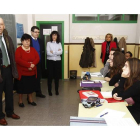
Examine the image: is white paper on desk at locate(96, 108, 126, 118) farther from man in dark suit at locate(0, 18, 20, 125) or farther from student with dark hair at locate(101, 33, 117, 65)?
student with dark hair at locate(101, 33, 117, 65)

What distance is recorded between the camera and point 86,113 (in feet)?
5.11

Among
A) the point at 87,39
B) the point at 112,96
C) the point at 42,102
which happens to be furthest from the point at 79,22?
the point at 112,96

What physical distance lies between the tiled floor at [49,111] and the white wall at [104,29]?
2.46 meters

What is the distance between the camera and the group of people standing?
2.46 meters

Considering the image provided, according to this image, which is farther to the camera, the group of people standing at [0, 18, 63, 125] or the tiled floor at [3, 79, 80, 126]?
the tiled floor at [3, 79, 80, 126]

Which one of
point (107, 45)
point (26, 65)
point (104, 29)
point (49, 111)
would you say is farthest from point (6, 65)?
point (104, 29)

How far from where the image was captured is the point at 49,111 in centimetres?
320

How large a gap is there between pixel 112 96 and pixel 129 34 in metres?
4.34

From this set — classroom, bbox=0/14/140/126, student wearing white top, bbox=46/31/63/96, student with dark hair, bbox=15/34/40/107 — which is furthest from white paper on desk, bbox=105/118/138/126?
student wearing white top, bbox=46/31/63/96

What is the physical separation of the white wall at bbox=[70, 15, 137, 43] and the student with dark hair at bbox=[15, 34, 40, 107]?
292 centimetres

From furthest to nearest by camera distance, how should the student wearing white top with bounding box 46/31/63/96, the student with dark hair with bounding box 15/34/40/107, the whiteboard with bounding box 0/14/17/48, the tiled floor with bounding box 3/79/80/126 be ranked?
the student wearing white top with bounding box 46/31/63/96 < the whiteboard with bounding box 0/14/17/48 < the student with dark hair with bounding box 15/34/40/107 < the tiled floor with bounding box 3/79/80/126

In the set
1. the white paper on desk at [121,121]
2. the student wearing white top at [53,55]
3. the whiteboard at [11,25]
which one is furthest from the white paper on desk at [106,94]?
→ the whiteboard at [11,25]
